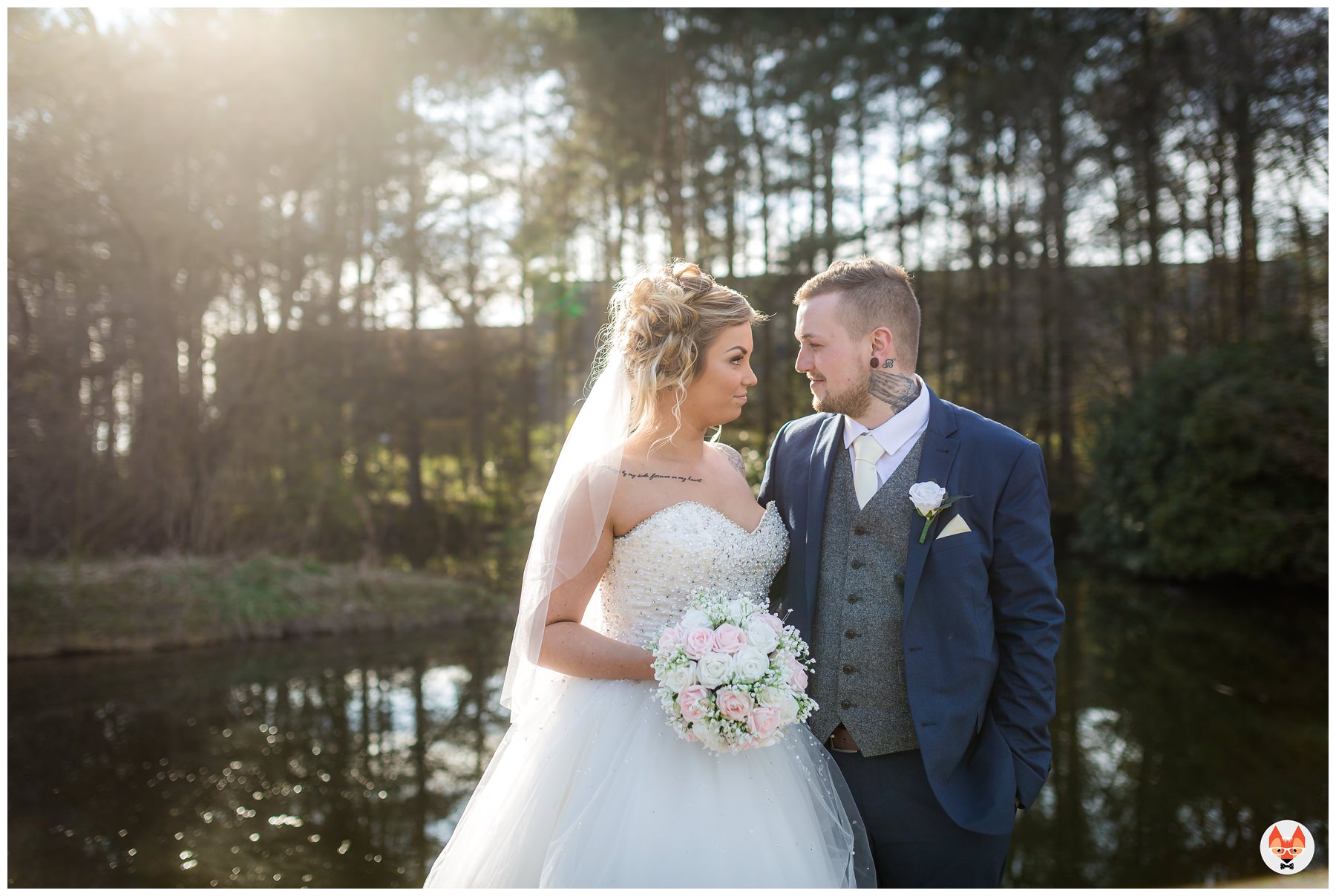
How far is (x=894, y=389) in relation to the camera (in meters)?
2.54

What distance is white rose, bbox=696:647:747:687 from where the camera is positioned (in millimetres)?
2098

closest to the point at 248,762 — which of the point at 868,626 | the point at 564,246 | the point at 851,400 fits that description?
the point at 868,626

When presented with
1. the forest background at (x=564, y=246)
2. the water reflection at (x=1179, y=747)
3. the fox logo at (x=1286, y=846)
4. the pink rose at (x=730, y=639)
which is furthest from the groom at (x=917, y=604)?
the forest background at (x=564, y=246)

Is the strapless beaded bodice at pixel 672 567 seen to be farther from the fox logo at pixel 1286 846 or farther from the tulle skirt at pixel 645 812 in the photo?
the fox logo at pixel 1286 846

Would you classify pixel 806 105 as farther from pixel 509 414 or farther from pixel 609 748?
pixel 609 748

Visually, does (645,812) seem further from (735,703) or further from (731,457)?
(731,457)

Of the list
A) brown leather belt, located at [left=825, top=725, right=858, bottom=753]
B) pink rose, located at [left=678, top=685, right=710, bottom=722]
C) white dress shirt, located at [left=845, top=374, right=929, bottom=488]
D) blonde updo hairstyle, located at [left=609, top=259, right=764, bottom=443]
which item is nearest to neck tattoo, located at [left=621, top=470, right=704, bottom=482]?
blonde updo hairstyle, located at [left=609, top=259, right=764, bottom=443]

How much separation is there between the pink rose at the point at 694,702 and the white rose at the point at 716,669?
26mm

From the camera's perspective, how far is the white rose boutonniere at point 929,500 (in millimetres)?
2287

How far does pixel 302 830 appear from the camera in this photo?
5.05 meters

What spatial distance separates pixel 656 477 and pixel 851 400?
1.98 feet

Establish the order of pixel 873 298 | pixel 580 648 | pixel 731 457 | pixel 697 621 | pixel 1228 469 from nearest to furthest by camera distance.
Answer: pixel 697 621
pixel 580 648
pixel 873 298
pixel 731 457
pixel 1228 469

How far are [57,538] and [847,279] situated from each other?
1066cm

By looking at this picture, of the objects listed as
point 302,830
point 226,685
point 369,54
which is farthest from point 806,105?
point 302,830
